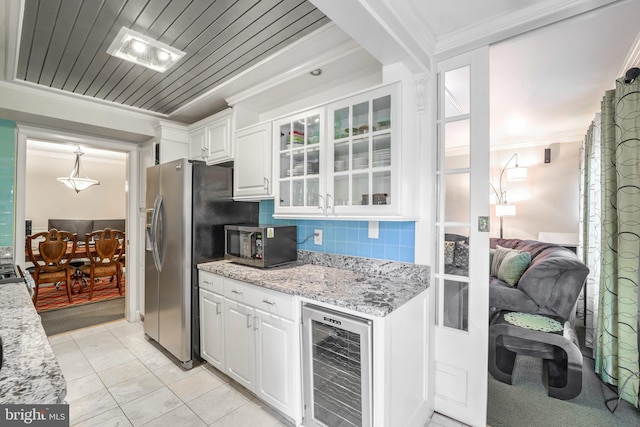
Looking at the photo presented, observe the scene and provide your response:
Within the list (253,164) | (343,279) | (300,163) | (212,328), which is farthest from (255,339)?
(253,164)

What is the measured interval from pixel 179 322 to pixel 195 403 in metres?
0.68

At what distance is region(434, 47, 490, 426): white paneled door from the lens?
5.83 feet

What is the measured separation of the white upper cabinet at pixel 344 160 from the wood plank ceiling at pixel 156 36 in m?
0.54

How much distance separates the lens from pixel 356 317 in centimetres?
→ 149

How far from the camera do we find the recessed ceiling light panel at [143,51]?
1.87 m

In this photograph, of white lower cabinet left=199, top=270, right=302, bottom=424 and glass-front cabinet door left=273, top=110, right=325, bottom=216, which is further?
glass-front cabinet door left=273, top=110, right=325, bottom=216

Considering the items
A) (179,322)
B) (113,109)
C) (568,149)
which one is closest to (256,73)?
(113,109)

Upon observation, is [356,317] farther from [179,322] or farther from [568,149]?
[568,149]

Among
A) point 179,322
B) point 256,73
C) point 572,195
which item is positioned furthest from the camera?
point 572,195

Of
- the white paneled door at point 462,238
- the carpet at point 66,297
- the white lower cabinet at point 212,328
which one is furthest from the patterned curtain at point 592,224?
the carpet at point 66,297

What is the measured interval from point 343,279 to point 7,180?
3317 millimetres

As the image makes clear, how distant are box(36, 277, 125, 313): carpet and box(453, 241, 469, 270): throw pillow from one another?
5052 millimetres

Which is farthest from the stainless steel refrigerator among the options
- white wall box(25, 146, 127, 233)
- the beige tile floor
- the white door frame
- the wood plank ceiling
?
white wall box(25, 146, 127, 233)

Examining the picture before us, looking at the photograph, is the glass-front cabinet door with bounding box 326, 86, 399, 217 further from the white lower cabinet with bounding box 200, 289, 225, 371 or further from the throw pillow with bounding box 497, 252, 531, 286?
the throw pillow with bounding box 497, 252, 531, 286
